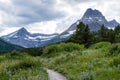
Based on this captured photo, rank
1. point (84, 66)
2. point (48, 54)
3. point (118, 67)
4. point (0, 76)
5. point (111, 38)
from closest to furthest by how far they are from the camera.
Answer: point (0, 76) → point (118, 67) → point (84, 66) → point (48, 54) → point (111, 38)

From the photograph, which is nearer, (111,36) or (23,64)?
(23,64)

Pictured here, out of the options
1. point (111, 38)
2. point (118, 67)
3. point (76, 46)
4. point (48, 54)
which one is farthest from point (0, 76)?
point (111, 38)

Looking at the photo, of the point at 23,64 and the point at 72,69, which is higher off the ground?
the point at 23,64

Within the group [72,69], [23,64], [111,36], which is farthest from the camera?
[111,36]

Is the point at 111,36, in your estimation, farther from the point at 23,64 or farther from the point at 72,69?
the point at 72,69

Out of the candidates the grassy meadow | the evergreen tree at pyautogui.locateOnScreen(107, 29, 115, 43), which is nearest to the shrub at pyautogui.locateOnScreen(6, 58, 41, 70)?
the grassy meadow

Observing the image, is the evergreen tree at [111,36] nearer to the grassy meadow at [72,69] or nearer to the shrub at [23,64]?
the grassy meadow at [72,69]

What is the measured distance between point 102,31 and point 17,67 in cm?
7567

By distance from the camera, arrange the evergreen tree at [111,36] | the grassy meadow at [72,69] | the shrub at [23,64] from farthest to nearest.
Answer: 1. the evergreen tree at [111,36]
2. the shrub at [23,64]
3. the grassy meadow at [72,69]

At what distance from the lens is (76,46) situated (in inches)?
2068

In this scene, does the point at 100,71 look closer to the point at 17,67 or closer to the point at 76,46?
the point at 17,67

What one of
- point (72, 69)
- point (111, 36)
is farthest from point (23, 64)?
point (111, 36)

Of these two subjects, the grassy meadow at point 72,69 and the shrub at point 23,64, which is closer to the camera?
the grassy meadow at point 72,69

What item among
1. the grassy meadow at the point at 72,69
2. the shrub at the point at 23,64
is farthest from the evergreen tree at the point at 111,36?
the shrub at the point at 23,64
